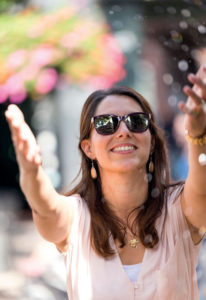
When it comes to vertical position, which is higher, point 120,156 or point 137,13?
point 137,13

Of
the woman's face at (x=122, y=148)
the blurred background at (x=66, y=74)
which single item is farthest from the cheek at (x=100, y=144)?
the blurred background at (x=66, y=74)

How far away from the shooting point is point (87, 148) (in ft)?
5.78

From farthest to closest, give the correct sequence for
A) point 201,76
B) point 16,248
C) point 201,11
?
point 16,248 < point 201,11 < point 201,76

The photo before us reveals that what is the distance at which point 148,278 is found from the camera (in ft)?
4.81

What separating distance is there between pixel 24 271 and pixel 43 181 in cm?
156

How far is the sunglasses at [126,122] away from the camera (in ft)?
5.22

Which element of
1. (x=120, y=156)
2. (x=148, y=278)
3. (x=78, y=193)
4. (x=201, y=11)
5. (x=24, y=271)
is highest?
(x=201, y=11)

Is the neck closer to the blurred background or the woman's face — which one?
the woman's face

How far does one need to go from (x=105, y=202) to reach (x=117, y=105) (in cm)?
33

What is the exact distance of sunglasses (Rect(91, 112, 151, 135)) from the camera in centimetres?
159

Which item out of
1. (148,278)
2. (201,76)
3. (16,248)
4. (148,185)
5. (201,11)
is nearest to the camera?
(201,76)

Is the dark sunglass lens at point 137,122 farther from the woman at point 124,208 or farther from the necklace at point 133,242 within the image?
the necklace at point 133,242

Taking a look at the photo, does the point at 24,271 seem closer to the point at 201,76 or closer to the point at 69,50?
the point at 69,50

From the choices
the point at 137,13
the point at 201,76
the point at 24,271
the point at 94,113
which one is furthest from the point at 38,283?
the point at 201,76
